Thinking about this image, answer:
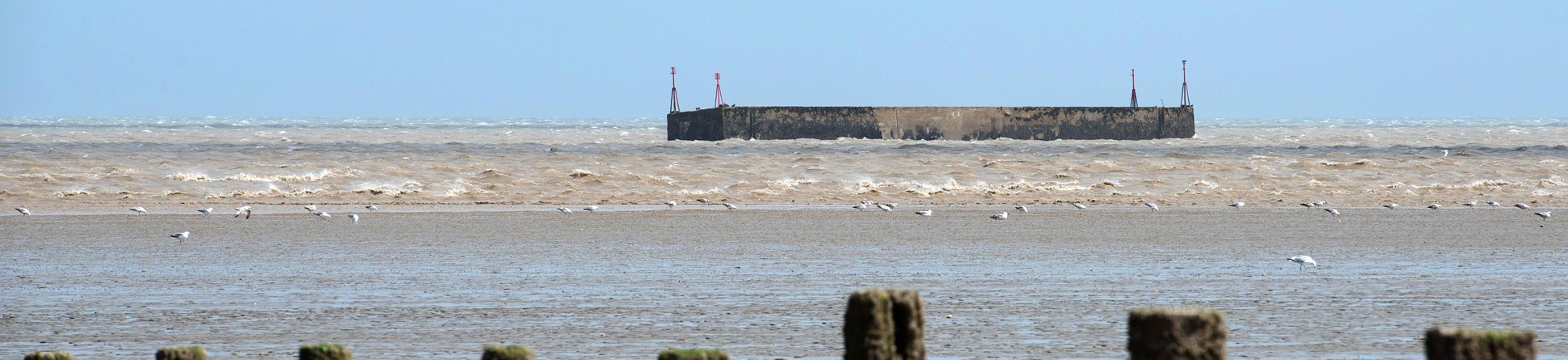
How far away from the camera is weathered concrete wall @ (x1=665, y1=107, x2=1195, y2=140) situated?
3844 cm

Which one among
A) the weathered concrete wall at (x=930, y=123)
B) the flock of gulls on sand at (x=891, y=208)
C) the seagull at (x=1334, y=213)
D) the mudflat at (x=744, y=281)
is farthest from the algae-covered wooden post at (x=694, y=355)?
the weathered concrete wall at (x=930, y=123)

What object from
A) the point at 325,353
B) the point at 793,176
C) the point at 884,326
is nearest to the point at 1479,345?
the point at 884,326

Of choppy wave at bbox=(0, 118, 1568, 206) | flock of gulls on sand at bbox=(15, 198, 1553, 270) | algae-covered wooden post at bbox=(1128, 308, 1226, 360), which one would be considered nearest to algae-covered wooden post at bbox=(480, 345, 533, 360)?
algae-covered wooden post at bbox=(1128, 308, 1226, 360)

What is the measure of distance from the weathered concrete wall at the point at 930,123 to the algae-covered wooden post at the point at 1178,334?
112ft

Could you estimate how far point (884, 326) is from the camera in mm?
3617

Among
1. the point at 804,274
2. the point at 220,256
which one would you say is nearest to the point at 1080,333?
the point at 804,274

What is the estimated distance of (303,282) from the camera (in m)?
9.73

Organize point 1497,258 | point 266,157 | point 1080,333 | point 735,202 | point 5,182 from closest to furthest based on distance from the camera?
point 1080,333
point 1497,258
point 735,202
point 5,182
point 266,157

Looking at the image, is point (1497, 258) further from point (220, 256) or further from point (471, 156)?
point (471, 156)

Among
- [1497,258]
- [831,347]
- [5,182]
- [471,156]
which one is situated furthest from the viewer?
[471,156]

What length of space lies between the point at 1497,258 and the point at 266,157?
821 inches

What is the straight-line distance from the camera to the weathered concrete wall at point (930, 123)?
3844 cm

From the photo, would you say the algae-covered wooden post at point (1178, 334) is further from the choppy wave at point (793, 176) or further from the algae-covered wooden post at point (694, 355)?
the choppy wave at point (793, 176)

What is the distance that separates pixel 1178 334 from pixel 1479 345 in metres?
0.59
